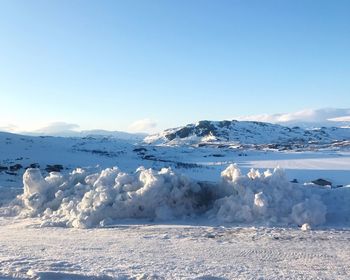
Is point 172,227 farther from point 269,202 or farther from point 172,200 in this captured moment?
point 269,202

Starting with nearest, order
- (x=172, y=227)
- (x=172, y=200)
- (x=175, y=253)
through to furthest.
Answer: (x=175, y=253), (x=172, y=227), (x=172, y=200)

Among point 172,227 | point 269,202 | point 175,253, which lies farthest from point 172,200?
point 175,253

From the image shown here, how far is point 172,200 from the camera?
10859 mm

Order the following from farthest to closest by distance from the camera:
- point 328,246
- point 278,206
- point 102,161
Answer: point 102,161
point 278,206
point 328,246

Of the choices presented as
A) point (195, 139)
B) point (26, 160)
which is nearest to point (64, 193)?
point (26, 160)

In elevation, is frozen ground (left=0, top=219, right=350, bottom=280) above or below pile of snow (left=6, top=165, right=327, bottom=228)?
below

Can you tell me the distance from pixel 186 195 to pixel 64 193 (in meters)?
2.94

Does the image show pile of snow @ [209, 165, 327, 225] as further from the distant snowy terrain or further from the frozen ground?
the frozen ground

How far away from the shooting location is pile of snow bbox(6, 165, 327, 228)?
956cm

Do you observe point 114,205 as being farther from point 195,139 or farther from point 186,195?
point 195,139

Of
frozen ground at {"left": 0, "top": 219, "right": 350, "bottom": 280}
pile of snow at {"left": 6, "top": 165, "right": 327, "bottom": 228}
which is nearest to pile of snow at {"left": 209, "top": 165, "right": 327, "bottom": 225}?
pile of snow at {"left": 6, "top": 165, "right": 327, "bottom": 228}

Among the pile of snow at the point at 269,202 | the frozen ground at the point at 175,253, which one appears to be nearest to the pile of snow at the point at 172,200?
the pile of snow at the point at 269,202

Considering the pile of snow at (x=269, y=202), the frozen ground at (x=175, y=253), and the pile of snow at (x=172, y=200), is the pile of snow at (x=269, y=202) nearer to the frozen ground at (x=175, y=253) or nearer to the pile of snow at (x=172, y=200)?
the pile of snow at (x=172, y=200)

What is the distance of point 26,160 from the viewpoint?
3256 centimetres
